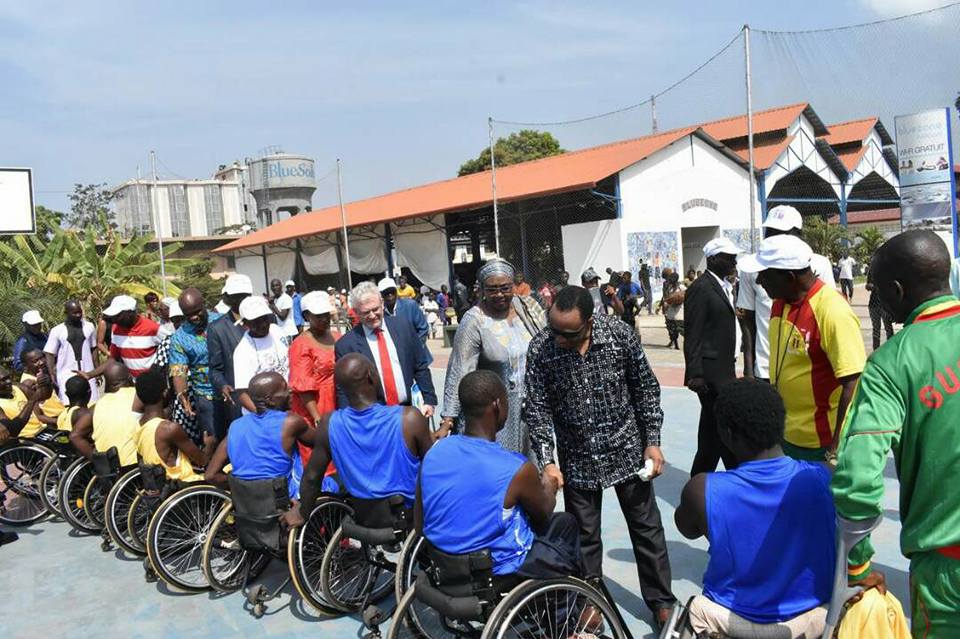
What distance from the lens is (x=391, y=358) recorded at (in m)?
5.34

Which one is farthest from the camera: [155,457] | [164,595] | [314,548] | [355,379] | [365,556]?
[155,457]

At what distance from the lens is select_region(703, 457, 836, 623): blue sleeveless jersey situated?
8.09 feet

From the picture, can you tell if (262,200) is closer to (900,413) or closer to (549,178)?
(549,178)

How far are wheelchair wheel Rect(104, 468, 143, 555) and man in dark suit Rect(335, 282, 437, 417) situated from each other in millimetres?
1788

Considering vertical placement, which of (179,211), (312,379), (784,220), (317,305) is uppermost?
(179,211)

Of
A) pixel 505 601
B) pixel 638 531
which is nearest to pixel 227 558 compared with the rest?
pixel 638 531

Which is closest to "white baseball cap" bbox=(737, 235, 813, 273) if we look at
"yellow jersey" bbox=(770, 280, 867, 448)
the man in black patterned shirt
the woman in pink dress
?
"yellow jersey" bbox=(770, 280, 867, 448)

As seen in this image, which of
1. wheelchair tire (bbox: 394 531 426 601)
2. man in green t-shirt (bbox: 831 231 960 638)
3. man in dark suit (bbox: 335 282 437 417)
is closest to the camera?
man in green t-shirt (bbox: 831 231 960 638)

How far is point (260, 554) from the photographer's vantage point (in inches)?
191

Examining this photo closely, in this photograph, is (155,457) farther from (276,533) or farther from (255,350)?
(276,533)

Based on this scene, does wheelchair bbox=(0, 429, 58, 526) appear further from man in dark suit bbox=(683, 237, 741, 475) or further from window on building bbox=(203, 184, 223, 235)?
window on building bbox=(203, 184, 223, 235)

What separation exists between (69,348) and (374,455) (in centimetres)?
563

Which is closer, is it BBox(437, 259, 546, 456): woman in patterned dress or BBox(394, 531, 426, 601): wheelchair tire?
BBox(394, 531, 426, 601): wheelchair tire

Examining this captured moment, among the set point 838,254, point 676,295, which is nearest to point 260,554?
point 676,295
